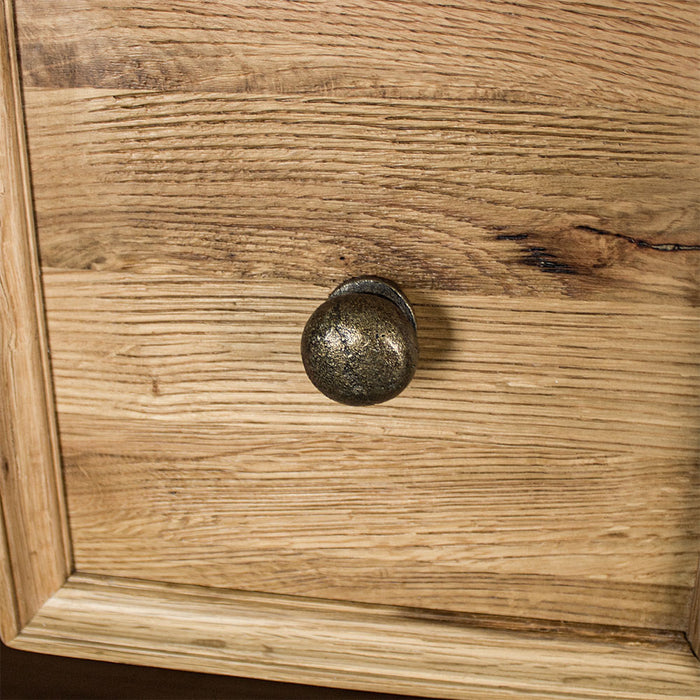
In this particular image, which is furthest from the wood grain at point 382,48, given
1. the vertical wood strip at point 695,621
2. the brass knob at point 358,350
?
the vertical wood strip at point 695,621

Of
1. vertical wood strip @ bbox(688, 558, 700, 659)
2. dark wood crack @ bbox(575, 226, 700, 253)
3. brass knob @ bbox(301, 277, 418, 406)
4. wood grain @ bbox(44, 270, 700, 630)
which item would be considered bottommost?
vertical wood strip @ bbox(688, 558, 700, 659)

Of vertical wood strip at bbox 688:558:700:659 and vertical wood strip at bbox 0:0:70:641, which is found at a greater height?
vertical wood strip at bbox 0:0:70:641

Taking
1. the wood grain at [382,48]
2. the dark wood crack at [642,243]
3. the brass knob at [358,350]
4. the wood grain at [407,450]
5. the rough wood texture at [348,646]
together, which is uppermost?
the wood grain at [382,48]

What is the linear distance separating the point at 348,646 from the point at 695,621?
183 mm

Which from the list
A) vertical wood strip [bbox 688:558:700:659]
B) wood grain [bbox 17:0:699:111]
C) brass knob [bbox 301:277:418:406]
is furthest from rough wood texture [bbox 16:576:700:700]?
wood grain [bbox 17:0:699:111]

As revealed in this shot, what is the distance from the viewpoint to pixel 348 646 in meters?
0.36

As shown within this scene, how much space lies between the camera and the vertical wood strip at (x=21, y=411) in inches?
12.7

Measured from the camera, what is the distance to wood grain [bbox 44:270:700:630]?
12.5 inches

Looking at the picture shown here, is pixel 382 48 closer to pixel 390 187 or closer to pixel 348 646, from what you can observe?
pixel 390 187

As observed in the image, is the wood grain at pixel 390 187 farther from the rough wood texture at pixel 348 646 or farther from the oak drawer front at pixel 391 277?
the rough wood texture at pixel 348 646

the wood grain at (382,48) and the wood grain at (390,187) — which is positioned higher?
the wood grain at (382,48)

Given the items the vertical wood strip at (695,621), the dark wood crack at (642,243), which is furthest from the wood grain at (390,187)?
the vertical wood strip at (695,621)

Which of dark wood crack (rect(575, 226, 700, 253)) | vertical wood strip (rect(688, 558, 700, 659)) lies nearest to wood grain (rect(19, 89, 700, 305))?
dark wood crack (rect(575, 226, 700, 253))

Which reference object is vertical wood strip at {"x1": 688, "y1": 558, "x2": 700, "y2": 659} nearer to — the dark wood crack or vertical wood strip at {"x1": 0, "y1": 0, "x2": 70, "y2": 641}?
the dark wood crack
